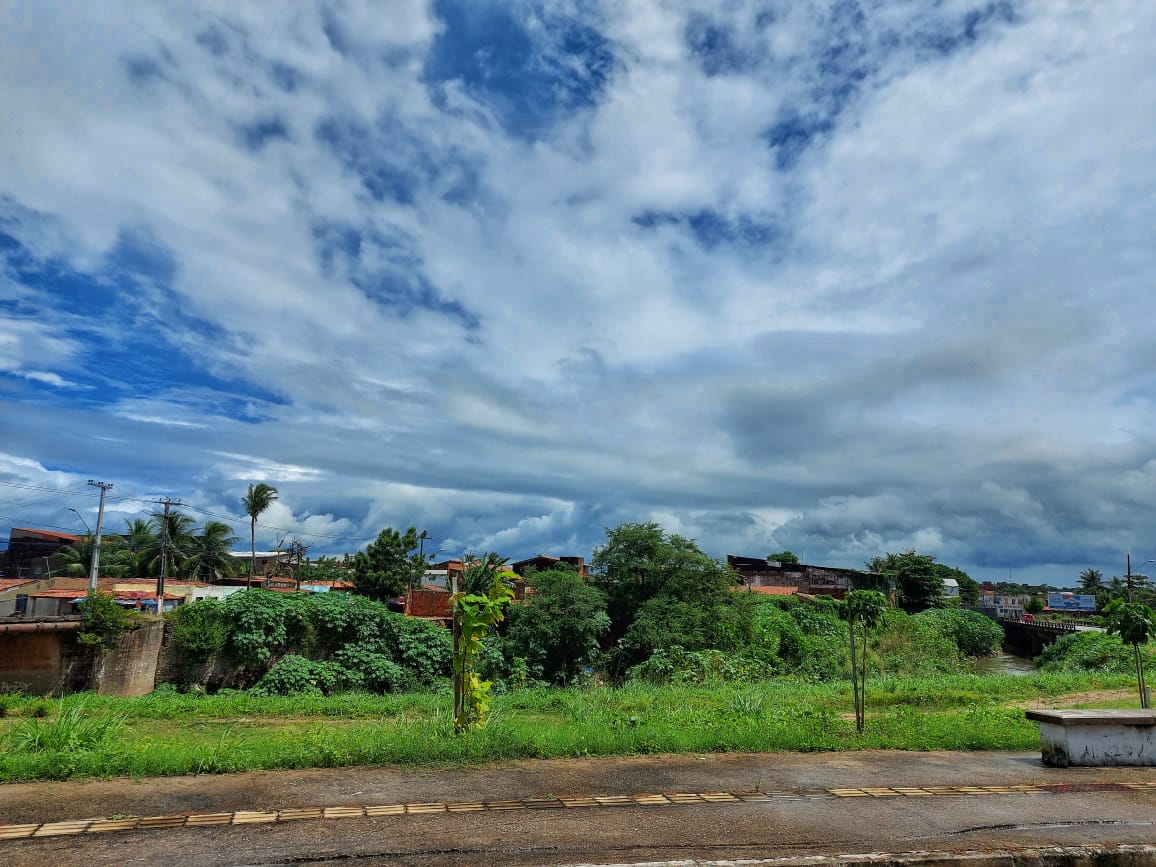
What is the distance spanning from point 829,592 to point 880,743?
44.0 meters

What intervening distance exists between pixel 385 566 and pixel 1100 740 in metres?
40.8

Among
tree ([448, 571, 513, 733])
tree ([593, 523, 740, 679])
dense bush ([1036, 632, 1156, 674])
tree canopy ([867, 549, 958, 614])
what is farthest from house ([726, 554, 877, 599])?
tree ([448, 571, 513, 733])

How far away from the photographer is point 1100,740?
8312 millimetres

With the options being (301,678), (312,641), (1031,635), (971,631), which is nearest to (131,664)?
(301,678)

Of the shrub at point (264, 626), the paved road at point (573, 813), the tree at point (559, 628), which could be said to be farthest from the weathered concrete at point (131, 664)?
the paved road at point (573, 813)

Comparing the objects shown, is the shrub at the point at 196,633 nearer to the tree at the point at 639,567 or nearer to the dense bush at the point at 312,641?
the dense bush at the point at 312,641

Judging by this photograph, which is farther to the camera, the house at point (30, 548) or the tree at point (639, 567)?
the house at point (30, 548)

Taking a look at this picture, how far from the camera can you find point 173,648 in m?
19.6

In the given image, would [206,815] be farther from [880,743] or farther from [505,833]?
[880,743]

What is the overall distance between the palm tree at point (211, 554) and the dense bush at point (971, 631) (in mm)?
45312

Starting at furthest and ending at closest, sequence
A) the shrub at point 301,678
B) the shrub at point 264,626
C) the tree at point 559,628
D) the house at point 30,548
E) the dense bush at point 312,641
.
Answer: the house at point 30,548 < the tree at point 559,628 < the shrub at point 264,626 < the dense bush at point 312,641 < the shrub at point 301,678

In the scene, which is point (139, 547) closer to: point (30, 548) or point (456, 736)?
point (30, 548)

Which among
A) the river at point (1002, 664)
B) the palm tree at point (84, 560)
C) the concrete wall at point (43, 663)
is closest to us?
the concrete wall at point (43, 663)

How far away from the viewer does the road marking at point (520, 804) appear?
541 centimetres
